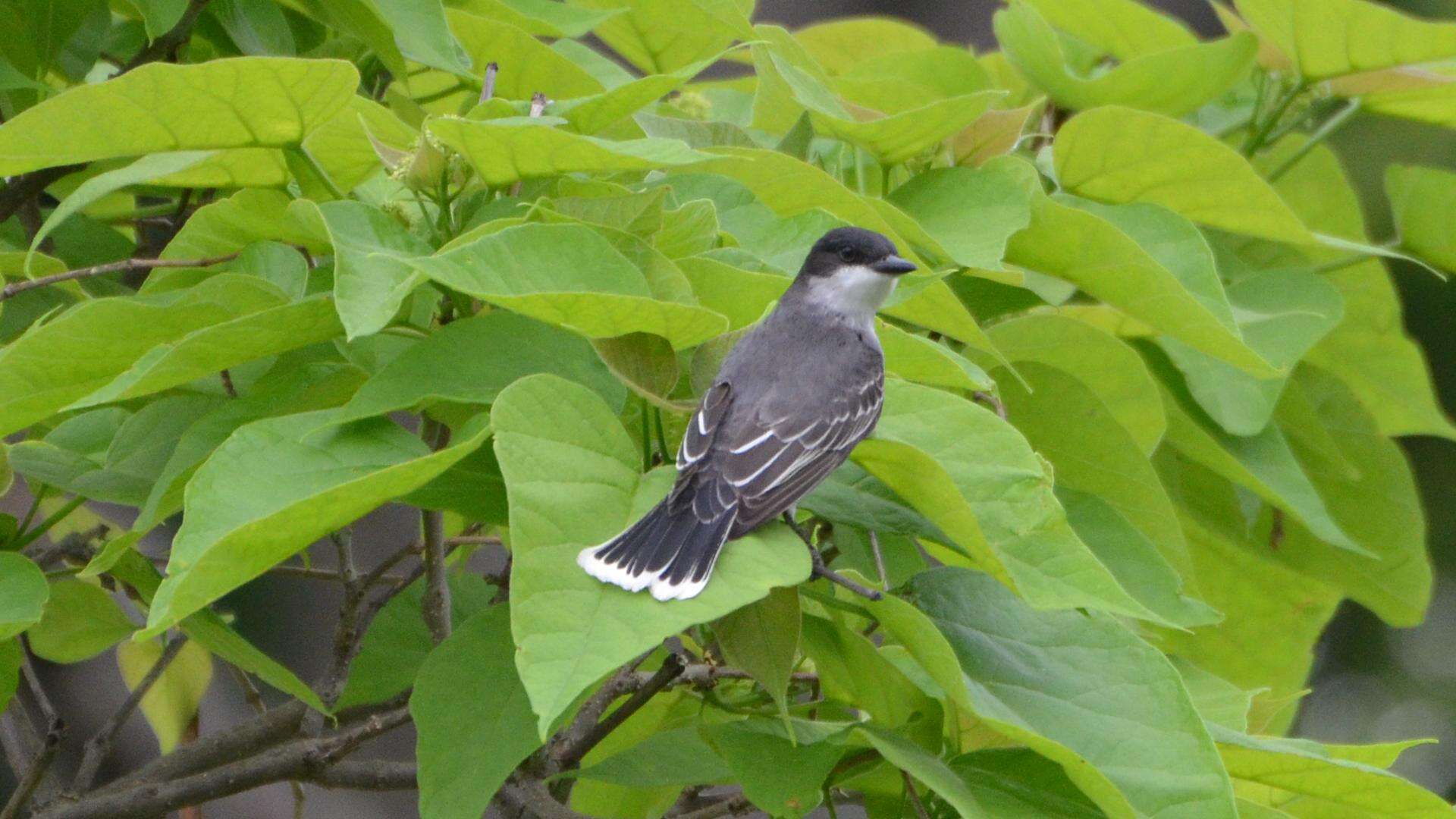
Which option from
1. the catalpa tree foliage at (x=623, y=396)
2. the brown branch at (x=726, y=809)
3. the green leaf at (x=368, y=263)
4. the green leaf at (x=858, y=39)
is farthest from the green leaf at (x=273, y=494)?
the green leaf at (x=858, y=39)

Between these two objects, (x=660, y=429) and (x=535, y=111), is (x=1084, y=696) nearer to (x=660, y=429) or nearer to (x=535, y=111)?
(x=660, y=429)

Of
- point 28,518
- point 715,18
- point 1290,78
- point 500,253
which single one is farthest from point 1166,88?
point 28,518

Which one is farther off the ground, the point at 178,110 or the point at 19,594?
the point at 178,110

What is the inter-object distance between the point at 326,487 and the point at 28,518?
2.07ft

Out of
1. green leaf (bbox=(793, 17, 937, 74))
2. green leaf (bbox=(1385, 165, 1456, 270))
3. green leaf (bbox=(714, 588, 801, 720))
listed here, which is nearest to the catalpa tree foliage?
green leaf (bbox=(714, 588, 801, 720))

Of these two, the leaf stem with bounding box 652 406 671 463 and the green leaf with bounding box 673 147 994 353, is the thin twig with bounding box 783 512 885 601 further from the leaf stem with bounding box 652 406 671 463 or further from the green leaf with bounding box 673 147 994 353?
the green leaf with bounding box 673 147 994 353

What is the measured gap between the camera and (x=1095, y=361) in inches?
83.1

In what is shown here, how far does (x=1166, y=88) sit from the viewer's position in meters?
2.43

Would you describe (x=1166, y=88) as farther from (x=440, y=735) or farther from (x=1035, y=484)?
(x=440, y=735)

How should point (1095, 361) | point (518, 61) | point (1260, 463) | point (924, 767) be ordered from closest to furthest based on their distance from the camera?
point (924, 767) → point (518, 61) → point (1095, 361) → point (1260, 463)

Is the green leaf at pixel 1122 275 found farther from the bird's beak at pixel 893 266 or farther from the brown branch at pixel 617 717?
the brown branch at pixel 617 717

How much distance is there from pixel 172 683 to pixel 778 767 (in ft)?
4.37

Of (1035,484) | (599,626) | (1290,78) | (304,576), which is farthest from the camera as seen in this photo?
(1290,78)

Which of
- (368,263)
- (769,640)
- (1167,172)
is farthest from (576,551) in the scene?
(1167,172)
